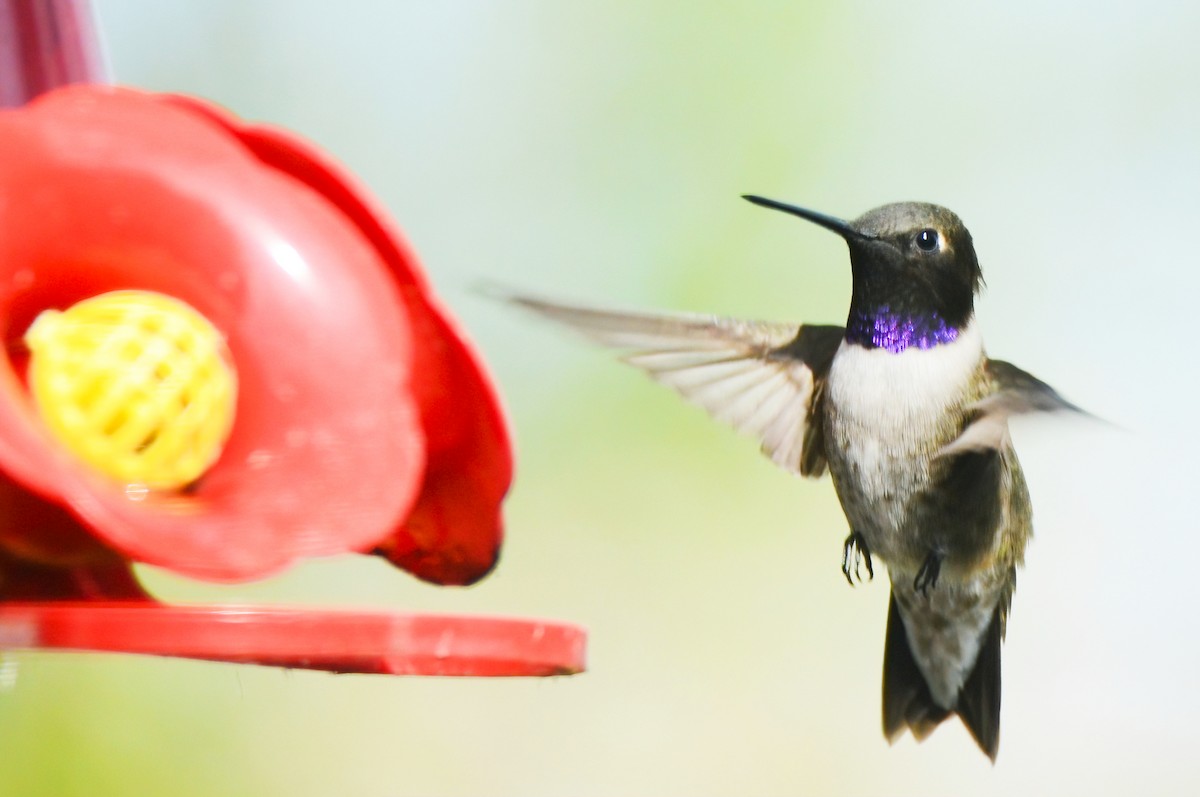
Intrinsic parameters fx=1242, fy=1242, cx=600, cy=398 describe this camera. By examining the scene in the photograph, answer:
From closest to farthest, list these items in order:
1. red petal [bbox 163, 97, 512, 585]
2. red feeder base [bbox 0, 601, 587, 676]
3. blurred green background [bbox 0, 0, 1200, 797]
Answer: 1. red feeder base [bbox 0, 601, 587, 676]
2. red petal [bbox 163, 97, 512, 585]
3. blurred green background [bbox 0, 0, 1200, 797]

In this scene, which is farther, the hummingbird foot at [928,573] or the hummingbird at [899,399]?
the hummingbird foot at [928,573]

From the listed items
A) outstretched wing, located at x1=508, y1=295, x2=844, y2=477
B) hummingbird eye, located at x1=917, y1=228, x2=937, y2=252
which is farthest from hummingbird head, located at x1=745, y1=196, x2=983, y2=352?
outstretched wing, located at x1=508, y1=295, x2=844, y2=477

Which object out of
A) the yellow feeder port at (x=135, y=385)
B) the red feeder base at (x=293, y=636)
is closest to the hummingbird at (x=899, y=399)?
the yellow feeder port at (x=135, y=385)

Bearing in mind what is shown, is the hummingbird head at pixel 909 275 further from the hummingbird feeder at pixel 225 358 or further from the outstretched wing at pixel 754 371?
the hummingbird feeder at pixel 225 358

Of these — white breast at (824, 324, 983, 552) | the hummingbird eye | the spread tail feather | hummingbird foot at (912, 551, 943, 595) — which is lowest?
the spread tail feather

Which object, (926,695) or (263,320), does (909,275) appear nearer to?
(926,695)

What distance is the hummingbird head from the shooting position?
1428 millimetres

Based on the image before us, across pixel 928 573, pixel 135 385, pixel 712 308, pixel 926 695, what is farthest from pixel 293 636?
pixel 712 308

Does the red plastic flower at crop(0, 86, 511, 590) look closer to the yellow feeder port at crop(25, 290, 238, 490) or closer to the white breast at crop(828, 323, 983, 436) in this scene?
the yellow feeder port at crop(25, 290, 238, 490)

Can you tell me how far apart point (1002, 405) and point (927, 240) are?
224 millimetres

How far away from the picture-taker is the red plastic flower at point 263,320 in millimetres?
826

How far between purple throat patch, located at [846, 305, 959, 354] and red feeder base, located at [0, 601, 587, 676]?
84 centimetres

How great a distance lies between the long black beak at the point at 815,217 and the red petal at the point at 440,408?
43cm

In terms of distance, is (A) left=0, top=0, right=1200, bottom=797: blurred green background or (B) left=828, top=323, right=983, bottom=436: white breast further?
(A) left=0, top=0, right=1200, bottom=797: blurred green background
